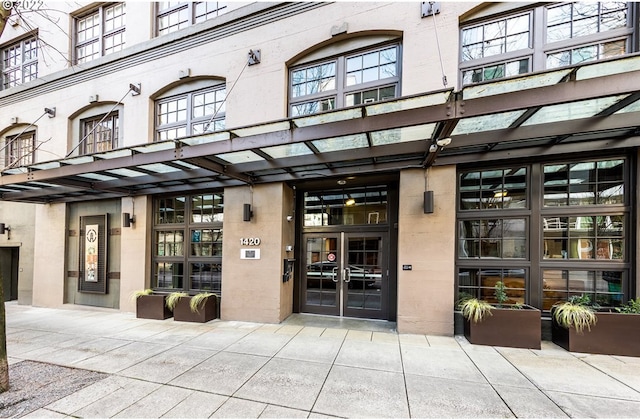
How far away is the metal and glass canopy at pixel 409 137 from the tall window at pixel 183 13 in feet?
14.6

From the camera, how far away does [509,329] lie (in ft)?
14.8

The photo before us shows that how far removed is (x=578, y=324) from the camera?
4.16 meters

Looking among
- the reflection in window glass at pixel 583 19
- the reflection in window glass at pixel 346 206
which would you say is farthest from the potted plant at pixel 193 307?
the reflection in window glass at pixel 583 19

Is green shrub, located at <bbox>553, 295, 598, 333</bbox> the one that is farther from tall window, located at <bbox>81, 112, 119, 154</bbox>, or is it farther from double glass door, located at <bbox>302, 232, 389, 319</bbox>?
tall window, located at <bbox>81, 112, 119, 154</bbox>

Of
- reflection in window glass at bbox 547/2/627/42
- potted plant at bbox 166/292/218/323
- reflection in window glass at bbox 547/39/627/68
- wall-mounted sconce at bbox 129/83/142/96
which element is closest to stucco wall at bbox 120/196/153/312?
potted plant at bbox 166/292/218/323

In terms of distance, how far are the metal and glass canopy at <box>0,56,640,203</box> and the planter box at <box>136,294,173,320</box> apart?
2782 mm

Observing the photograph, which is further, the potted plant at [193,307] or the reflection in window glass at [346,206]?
the reflection in window glass at [346,206]

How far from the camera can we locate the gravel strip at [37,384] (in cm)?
297

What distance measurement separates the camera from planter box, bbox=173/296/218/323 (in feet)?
20.0

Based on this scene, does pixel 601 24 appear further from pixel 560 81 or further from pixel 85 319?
pixel 85 319

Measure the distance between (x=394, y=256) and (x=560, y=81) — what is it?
162 inches

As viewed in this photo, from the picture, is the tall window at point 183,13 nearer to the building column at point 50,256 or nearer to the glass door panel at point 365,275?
the building column at point 50,256

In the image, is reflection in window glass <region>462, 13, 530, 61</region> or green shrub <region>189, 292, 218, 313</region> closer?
reflection in window glass <region>462, 13, 530, 61</region>

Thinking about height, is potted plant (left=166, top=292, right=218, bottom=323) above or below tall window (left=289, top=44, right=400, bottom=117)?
below
